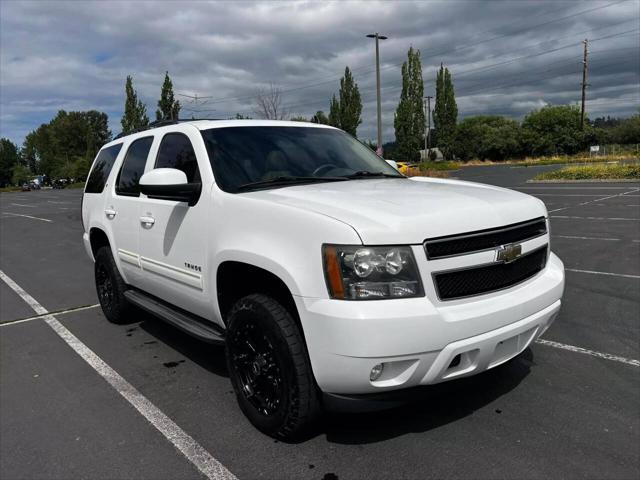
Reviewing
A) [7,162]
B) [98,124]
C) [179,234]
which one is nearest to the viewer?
[179,234]

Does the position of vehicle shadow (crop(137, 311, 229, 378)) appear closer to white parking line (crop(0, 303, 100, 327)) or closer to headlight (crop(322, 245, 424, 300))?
white parking line (crop(0, 303, 100, 327))

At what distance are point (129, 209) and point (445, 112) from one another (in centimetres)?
6551

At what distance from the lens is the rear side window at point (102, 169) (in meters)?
5.32

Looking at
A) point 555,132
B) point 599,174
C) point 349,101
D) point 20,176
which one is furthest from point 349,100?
point 20,176

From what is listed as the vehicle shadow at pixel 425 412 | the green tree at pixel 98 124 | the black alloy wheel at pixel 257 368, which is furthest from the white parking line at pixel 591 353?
the green tree at pixel 98 124

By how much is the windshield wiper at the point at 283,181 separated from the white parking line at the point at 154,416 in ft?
5.11

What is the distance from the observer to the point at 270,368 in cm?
289

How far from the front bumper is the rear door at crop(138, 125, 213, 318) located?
44.7 inches

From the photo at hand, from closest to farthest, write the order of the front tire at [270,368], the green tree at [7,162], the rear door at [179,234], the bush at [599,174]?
the front tire at [270,368] → the rear door at [179,234] → the bush at [599,174] → the green tree at [7,162]

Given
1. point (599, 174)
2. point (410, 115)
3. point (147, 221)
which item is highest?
point (410, 115)

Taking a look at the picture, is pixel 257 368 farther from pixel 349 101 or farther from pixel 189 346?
pixel 349 101

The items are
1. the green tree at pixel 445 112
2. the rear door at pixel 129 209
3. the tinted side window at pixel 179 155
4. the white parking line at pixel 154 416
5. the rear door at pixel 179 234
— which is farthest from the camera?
the green tree at pixel 445 112

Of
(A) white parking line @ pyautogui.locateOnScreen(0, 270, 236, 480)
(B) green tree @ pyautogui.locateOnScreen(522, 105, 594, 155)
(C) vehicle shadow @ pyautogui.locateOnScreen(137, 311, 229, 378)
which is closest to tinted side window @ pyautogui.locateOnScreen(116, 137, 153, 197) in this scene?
(C) vehicle shadow @ pyautogui.locateOnScreen(137, 311, 229, 378)

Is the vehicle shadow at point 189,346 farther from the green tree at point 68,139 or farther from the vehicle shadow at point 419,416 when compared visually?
the green tree at point 68,139
